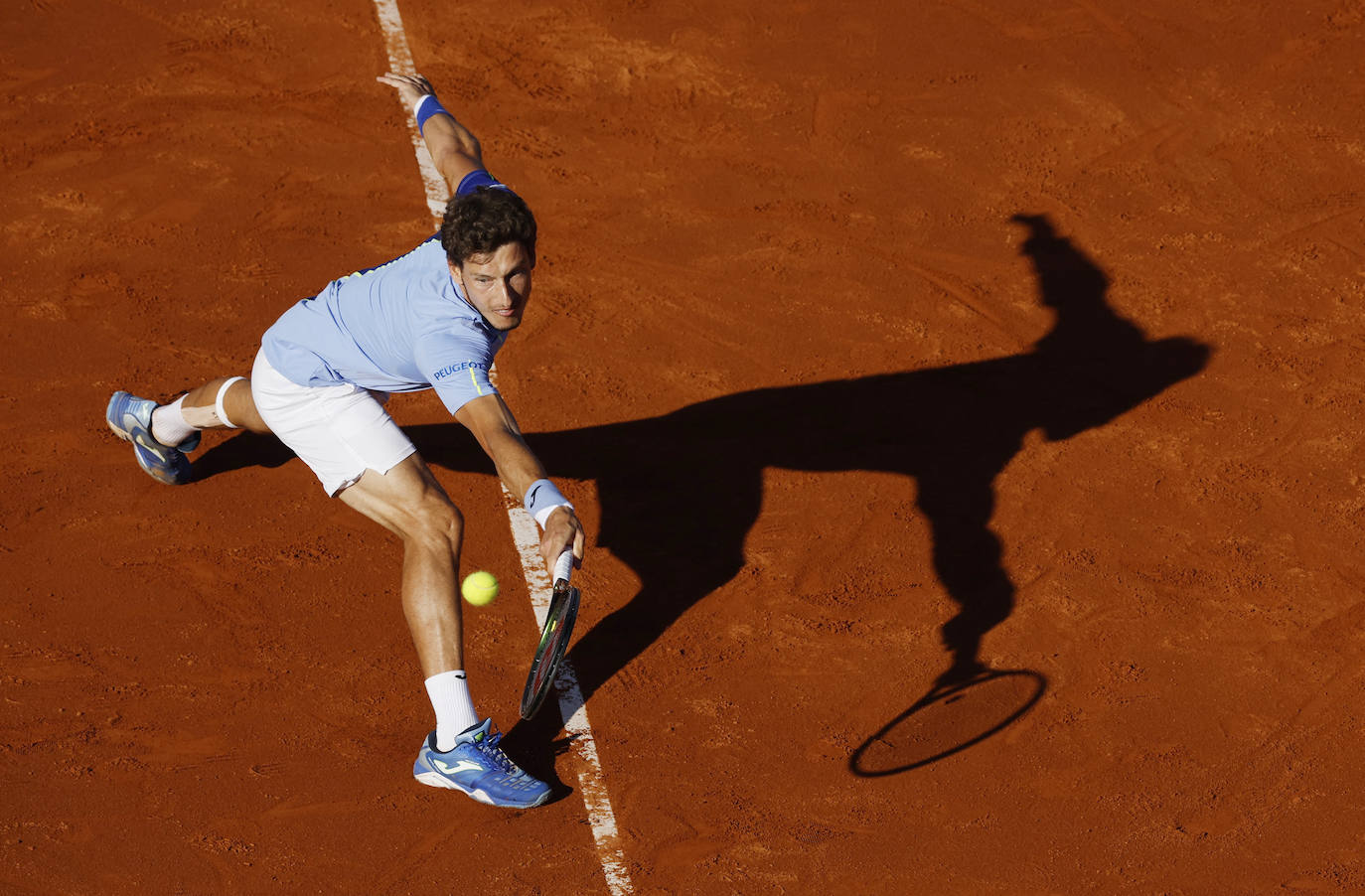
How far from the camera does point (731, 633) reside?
251 inches

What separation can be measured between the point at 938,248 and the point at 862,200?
69cm

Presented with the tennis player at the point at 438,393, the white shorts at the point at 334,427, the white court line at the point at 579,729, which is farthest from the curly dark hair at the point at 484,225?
the white court line at the point at 579,729

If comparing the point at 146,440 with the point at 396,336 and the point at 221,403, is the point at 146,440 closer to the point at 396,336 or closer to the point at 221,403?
the point at 221,403

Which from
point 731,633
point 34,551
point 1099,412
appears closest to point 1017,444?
point 1099,412

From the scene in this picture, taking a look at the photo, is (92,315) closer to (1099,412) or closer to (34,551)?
(34,551)

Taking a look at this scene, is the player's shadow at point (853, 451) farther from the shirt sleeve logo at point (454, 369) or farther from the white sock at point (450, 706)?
the shirt sleeve logo at point (454, 369)

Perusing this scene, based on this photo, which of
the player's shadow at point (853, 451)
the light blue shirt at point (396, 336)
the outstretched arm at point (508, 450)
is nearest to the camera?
the outstretched arm at point (508, 450)

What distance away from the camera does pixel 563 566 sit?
4.63m

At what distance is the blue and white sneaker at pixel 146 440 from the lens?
672cm

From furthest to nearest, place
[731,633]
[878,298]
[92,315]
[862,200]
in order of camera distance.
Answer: [862,200]
[878,298]
[92,315]
[731,633]

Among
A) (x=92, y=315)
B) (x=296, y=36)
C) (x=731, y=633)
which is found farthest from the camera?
(x=296, y=36)

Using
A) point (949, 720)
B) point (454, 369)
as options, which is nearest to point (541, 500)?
point (454, 369)

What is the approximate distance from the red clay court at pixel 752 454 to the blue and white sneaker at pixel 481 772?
151mm

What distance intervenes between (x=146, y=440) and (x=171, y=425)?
20 cm
